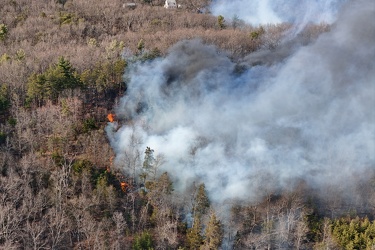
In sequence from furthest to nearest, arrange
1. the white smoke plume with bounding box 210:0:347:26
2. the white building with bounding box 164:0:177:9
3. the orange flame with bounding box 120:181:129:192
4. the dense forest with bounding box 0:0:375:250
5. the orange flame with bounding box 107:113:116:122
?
the white building with bounding box 164:0:177:9
the white smoke plume with bounding box 210:0:347:26
the orange flame with bounding box 107:113:116:122
the orange flame with bounding box 120:181:129:192
the dense forest with bounding box 0:0:375:250

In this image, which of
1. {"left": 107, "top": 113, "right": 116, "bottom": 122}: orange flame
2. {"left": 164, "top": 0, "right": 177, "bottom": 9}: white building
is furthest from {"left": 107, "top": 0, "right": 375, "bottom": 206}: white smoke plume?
{"left": 164, "top": 0, "right": 177, "bottom": 9}: white building

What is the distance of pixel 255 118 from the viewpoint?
5816cm

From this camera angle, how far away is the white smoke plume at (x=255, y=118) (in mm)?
51750

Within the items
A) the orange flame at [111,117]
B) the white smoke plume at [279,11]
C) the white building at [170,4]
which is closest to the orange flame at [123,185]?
the orange flame at [111,117]

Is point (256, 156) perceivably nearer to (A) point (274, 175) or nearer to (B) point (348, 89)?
(A) point (274, 175)

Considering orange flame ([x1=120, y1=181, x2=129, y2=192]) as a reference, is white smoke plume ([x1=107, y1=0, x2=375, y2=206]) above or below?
above

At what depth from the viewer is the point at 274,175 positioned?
51.0 m

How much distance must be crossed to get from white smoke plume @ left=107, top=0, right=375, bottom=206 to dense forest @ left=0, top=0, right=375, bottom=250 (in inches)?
39.0

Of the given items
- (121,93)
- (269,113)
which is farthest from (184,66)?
(269,113)

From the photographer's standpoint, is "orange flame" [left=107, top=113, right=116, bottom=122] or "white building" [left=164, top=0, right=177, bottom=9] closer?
"orange flame" [left=107, top=113, right=116, bottom=122]

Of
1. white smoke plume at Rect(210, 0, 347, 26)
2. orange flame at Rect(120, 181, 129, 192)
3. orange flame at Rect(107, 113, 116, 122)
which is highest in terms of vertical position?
white smoke plume at Rect(210, 0, 347, 26)

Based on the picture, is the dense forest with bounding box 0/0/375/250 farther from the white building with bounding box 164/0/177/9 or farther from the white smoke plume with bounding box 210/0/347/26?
the white building with bounding box 164/0/177/9

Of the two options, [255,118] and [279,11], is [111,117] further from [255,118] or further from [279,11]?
[279,11]

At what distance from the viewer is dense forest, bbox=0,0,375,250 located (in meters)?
43.5
